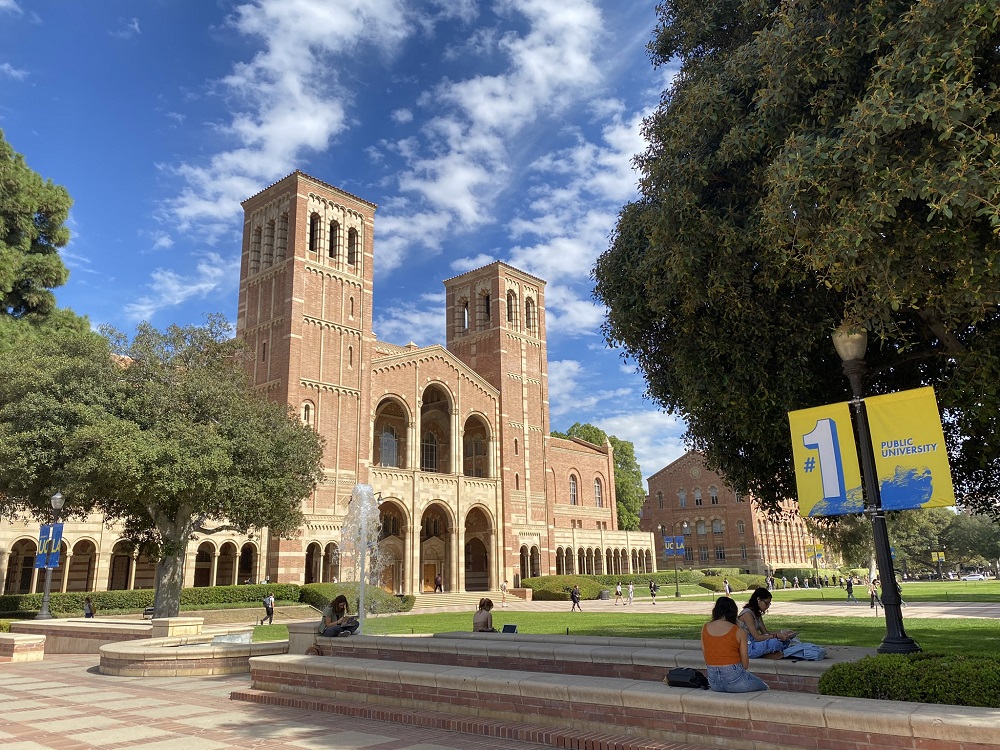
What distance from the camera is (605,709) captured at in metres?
6.78

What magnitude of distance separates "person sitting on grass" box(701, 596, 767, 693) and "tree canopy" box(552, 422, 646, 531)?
240ft

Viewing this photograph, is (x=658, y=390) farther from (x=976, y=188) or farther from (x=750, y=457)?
(x=976, y=188)

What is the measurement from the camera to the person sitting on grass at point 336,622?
1153cm

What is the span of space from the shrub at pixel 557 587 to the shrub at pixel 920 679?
1553 inches

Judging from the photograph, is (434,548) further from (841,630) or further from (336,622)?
(336,622)

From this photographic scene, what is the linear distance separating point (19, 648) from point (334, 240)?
103 ft

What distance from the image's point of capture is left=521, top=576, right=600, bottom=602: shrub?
44.5 metres

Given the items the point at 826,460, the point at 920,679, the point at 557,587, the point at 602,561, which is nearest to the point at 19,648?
the point at 826,460

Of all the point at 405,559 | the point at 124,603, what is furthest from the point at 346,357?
the point at 124,603

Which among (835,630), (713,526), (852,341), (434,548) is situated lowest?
(835,630)

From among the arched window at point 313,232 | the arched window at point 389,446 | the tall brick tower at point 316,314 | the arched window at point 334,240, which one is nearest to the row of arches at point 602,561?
the arched window at point 389,446

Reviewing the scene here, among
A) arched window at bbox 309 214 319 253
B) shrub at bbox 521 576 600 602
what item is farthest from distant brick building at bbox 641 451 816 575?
arched window at bbox 309 214 319 253

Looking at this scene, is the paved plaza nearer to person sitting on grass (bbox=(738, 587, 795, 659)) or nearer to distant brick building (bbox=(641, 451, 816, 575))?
person sitting on grass (bbox=(738, 587, 795, 659))

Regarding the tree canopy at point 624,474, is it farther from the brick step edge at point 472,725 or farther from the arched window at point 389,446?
the brick step edge at point 472,725
